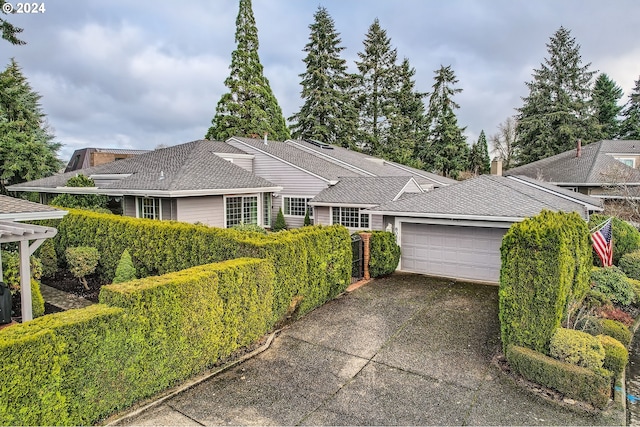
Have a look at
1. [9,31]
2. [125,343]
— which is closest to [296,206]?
[9,31]

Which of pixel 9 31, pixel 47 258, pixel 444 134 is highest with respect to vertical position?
pixel 444 134

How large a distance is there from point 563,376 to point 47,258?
15.0 metres

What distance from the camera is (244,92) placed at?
3556 centimetres

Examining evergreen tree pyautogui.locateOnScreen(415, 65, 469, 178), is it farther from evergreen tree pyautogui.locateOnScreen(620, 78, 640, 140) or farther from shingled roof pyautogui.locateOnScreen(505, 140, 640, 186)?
evergreen tree pyautogui.locateOnScreen(620, 78, 640, 140)

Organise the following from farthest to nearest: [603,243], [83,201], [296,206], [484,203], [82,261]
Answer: [296,206]
[83,201]
[484,203]
[82,261]
[603,243]

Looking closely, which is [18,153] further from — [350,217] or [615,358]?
[615,358]

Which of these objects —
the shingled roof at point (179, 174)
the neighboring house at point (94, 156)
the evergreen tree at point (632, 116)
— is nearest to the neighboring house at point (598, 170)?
the evergreen tree at point (632, 116)

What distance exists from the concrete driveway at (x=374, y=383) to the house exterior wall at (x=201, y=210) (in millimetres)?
8763

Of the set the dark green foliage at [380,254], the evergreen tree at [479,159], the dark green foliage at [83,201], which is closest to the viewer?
the dark green foliage at [380,254]

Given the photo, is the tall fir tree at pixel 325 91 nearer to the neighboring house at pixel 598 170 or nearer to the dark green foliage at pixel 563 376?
the neighboring house at pixel 598 170

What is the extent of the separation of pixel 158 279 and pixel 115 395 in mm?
1825

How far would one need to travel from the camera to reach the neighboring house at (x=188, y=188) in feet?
51.3

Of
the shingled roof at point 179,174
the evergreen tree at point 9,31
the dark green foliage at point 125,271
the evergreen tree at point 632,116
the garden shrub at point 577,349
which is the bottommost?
the garden shrub at point 577,349

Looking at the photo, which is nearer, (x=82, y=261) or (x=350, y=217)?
(x=82, y=261)
